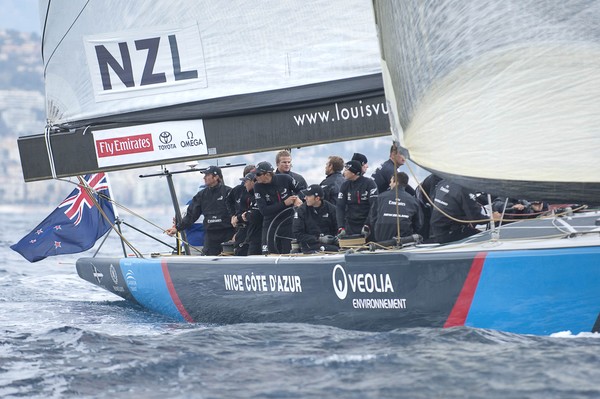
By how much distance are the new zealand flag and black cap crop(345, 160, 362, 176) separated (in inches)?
127

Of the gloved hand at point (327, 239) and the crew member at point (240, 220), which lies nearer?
the gloved hand at point (327, 239)

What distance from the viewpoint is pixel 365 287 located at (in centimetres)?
608

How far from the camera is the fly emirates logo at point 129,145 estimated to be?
24.4 ft

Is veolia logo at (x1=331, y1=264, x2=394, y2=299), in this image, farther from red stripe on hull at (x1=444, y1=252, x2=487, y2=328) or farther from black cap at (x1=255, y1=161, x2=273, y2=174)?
black cap at (x1=255, y1=161, x2=273, y2=174)

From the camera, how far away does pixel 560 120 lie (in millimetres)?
4969

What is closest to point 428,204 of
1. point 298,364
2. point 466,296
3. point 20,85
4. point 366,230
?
point 366,230

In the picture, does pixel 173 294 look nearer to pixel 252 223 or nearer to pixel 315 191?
pixel 252 223

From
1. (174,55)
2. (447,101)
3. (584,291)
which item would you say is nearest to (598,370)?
(584,291)

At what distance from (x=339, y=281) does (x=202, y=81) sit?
188 cm

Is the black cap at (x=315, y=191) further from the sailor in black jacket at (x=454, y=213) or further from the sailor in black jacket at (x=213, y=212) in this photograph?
the sailor in black jacket at (x=213, y=212)

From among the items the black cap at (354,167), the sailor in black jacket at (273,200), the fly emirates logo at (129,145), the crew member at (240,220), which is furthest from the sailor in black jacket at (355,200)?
the fly emirates logo at (129,145)

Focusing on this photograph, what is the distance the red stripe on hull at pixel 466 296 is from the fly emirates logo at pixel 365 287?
0.32 m

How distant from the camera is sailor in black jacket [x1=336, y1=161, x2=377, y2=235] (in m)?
7.18

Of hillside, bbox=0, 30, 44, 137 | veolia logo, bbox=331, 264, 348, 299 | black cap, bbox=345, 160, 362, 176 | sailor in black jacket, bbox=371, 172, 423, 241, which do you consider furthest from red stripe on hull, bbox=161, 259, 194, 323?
hillside, bbox=0, 30, 44, 137
